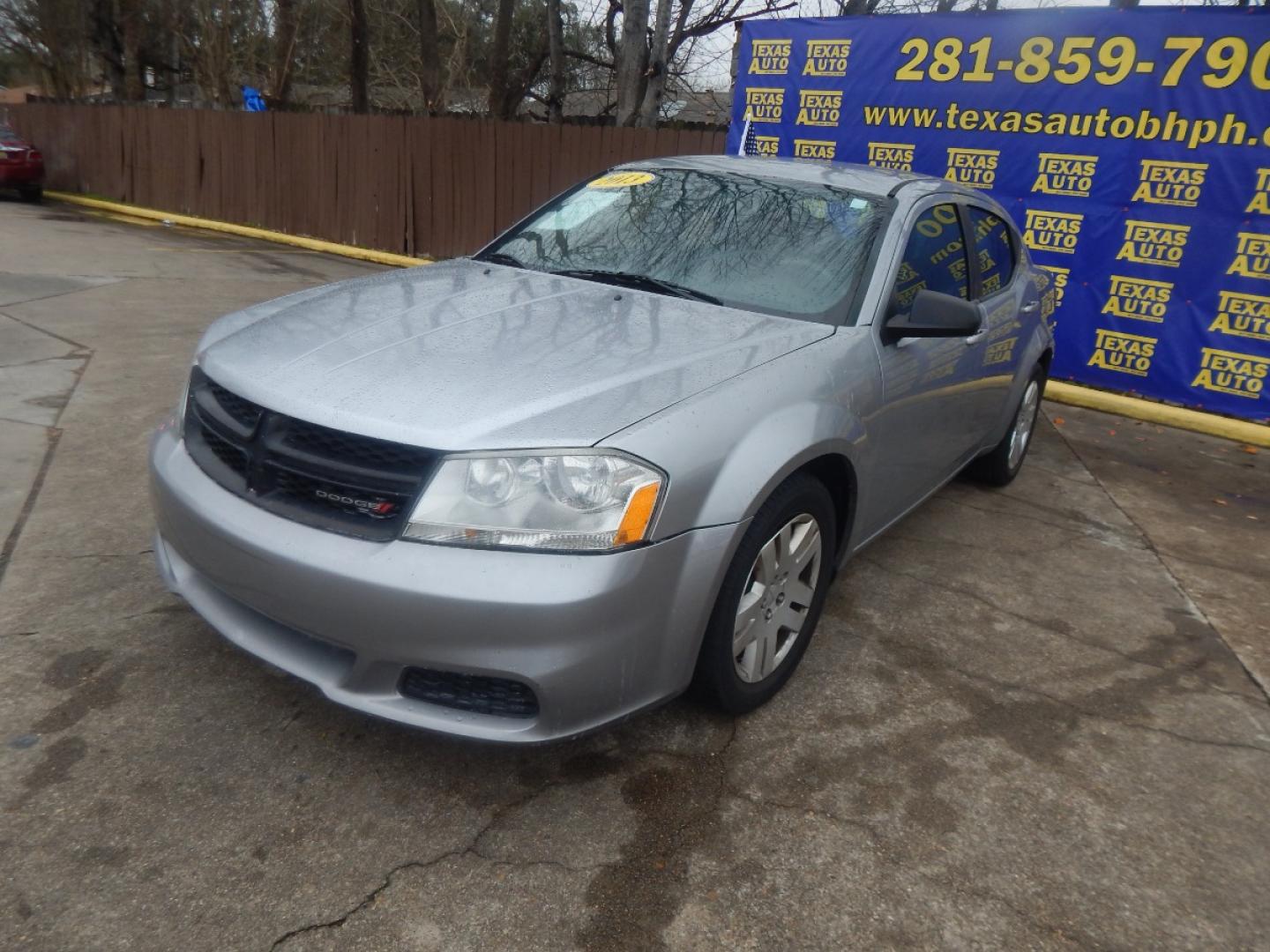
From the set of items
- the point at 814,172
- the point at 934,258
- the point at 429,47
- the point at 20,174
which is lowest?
the point at 20,174

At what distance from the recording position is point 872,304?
321cm

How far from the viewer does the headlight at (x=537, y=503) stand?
7.13ft

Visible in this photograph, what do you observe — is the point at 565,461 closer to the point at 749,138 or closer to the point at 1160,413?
the point at 1160,413

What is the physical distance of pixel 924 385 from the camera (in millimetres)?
3541

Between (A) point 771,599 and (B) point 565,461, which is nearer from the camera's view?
(B) point 565,461

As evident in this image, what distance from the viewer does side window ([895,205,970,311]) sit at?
3.47 meters

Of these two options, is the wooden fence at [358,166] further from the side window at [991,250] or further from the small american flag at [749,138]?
the side window at [991,250]

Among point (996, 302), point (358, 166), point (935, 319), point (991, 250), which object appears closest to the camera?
point (935, 319)

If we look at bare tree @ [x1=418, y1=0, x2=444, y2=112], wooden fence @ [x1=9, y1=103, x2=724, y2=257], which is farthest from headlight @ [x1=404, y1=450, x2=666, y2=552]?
bare tree @ [x1=418, y1=0, x2=444, y2=112]

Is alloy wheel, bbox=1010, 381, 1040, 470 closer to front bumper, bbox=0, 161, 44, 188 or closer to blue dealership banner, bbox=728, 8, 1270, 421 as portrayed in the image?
blue dealership banner, bbox=728, 8, 1270, 421

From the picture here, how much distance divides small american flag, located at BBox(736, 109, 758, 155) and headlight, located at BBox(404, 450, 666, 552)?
26.8 ft

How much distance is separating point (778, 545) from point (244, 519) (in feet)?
4.80

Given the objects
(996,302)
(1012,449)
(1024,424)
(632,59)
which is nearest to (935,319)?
(996,302)

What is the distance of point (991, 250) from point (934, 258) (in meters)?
0.97
